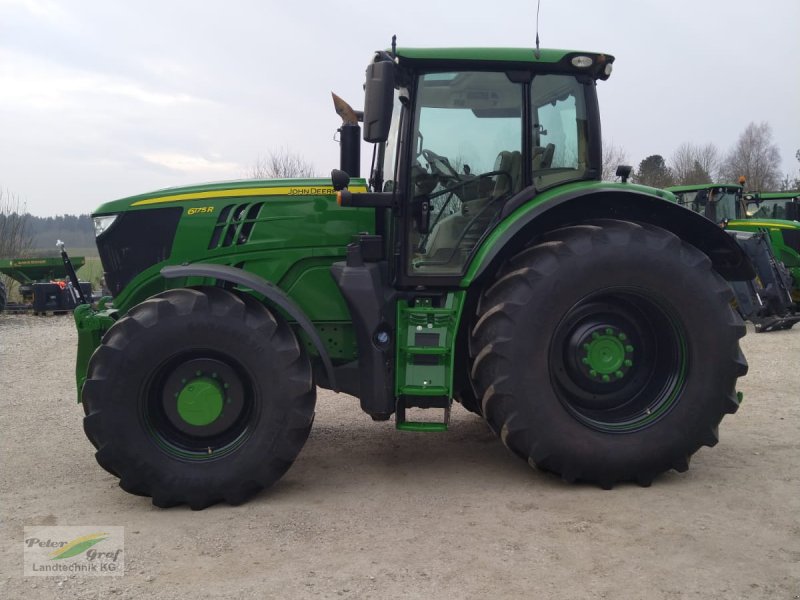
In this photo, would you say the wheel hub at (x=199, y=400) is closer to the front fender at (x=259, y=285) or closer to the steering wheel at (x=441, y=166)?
the front fender at (x=259, y=285)

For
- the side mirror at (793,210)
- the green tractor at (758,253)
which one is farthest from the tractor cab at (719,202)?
the side mirror at (793,210)

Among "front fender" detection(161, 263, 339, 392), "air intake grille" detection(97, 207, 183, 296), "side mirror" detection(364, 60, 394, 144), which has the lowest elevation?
"front fender" detection(161, 263, 339, 392)

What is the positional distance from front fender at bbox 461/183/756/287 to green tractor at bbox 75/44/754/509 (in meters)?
0.02

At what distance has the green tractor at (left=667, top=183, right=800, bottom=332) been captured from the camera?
33.8 feet

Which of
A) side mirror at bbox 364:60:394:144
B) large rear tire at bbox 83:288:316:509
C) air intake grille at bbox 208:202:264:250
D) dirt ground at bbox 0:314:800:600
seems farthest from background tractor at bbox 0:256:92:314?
side mirror at bbox 364:60:394:144

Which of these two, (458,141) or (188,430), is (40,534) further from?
(458,141)

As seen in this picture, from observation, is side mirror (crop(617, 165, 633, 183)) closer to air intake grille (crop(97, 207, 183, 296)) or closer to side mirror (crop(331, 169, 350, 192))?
side mirror (crop(331, 169, 350, 192))

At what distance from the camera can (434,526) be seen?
12.2ft

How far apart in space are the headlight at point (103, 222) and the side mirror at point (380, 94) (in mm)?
2028

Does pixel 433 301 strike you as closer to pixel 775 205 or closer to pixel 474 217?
pixel 474 217

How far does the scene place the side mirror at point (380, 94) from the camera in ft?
12.8

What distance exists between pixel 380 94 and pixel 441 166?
76 cm

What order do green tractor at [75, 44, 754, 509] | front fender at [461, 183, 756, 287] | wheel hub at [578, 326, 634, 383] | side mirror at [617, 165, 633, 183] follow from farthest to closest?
side mirror at [617, 165, 633, 183], wheel hub at [578, 326, 634, 383], front fender at [461, 183, 756, 287], green tractor at [75, 44, 754, 509]

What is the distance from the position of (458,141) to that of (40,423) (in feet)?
15.2
